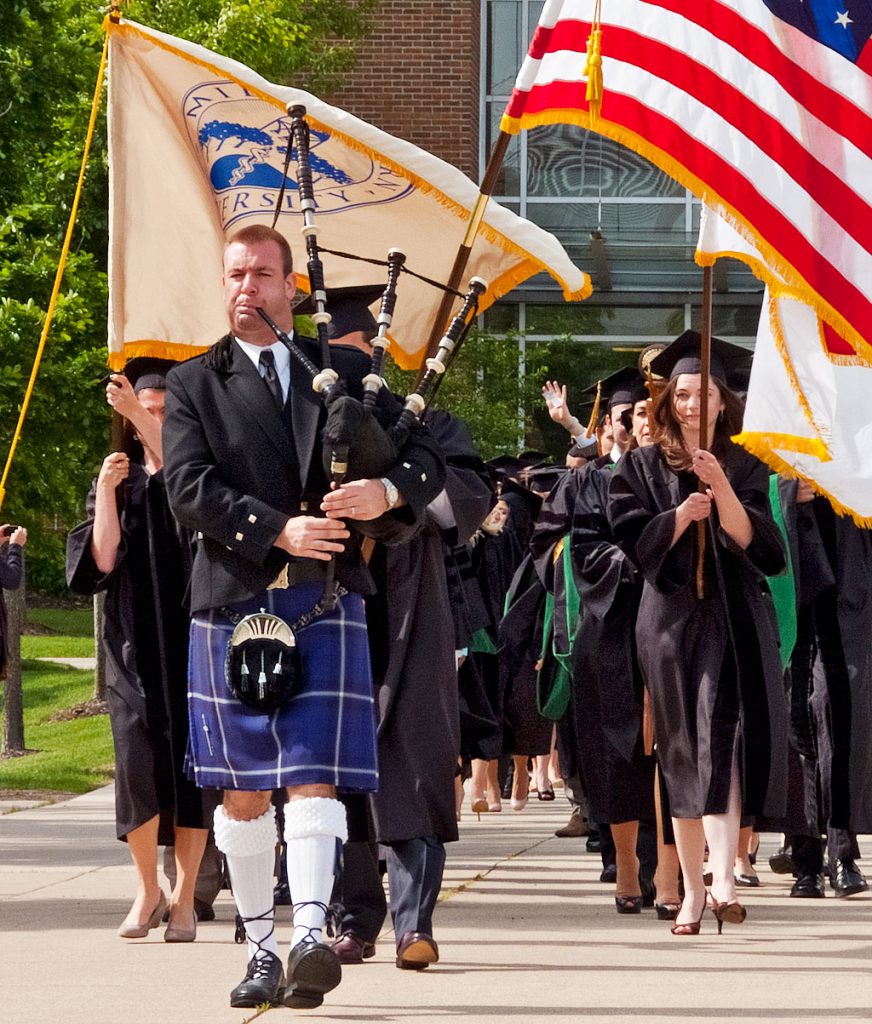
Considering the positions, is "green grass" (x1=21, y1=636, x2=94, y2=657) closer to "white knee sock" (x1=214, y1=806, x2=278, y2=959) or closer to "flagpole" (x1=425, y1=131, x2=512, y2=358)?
"flagpole" (x1=425, y1=131, x2=512, y2=358)

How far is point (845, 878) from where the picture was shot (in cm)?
912

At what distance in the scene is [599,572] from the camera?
8461 mm

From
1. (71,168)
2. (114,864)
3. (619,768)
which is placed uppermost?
(71,168)

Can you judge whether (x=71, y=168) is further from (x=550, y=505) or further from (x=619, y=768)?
(x=619, y=768)

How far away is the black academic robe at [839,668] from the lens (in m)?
9.16

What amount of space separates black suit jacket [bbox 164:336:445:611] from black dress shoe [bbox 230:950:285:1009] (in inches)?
37.3

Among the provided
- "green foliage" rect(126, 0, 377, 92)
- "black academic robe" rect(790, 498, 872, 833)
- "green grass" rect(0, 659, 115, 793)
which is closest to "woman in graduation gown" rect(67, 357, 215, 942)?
"black academic robe" rect(790, 498, 872, 833)

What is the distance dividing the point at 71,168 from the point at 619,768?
33.4ft

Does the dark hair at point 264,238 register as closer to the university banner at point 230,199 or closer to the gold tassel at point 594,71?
the gold tassel at point 594,71

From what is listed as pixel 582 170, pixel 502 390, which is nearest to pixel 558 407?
pixel 502 390

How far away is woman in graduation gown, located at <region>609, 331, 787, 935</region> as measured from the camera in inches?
297

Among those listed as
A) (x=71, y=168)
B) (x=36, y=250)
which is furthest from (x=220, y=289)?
(x=71, y=168)

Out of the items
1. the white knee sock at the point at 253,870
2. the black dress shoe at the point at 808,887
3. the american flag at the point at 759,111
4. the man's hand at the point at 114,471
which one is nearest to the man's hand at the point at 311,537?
the white knee sock at the point at 253,870

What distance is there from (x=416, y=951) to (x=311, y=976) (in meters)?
1.29
